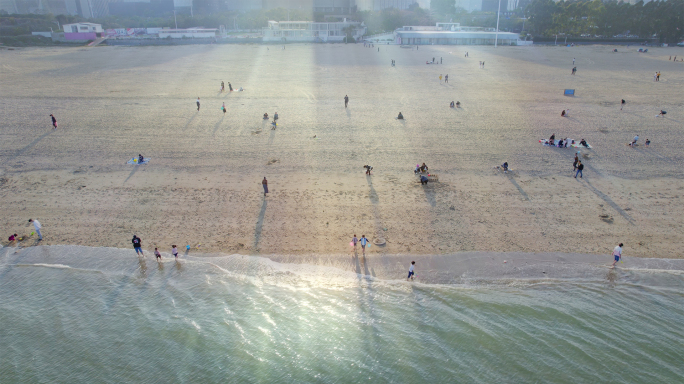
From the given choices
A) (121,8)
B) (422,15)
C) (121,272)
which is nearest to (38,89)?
(121,272)

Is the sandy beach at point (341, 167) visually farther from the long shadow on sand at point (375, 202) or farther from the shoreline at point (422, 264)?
the shoreline at point (422, 264)

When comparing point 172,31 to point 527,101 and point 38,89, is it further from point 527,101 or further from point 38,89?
point 527,101

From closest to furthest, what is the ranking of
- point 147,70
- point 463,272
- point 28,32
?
1. point 463,272
2. point 147,70
3. point 28,32

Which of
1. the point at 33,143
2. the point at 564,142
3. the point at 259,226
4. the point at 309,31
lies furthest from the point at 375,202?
the point at 309,31

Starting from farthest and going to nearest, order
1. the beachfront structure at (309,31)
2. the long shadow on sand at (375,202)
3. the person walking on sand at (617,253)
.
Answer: the beachfront structure at (309,31), the long shadow on sand at (375,202), the person walking on sand at (617,253)

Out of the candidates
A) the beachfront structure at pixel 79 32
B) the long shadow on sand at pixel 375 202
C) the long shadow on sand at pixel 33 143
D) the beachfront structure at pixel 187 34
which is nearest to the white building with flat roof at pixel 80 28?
the beachfront structure at pixel 79 32

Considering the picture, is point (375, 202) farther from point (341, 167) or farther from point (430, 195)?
point (341, 167)

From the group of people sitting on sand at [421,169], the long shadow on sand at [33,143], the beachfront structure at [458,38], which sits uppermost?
the beachfront structure at [458,38]
